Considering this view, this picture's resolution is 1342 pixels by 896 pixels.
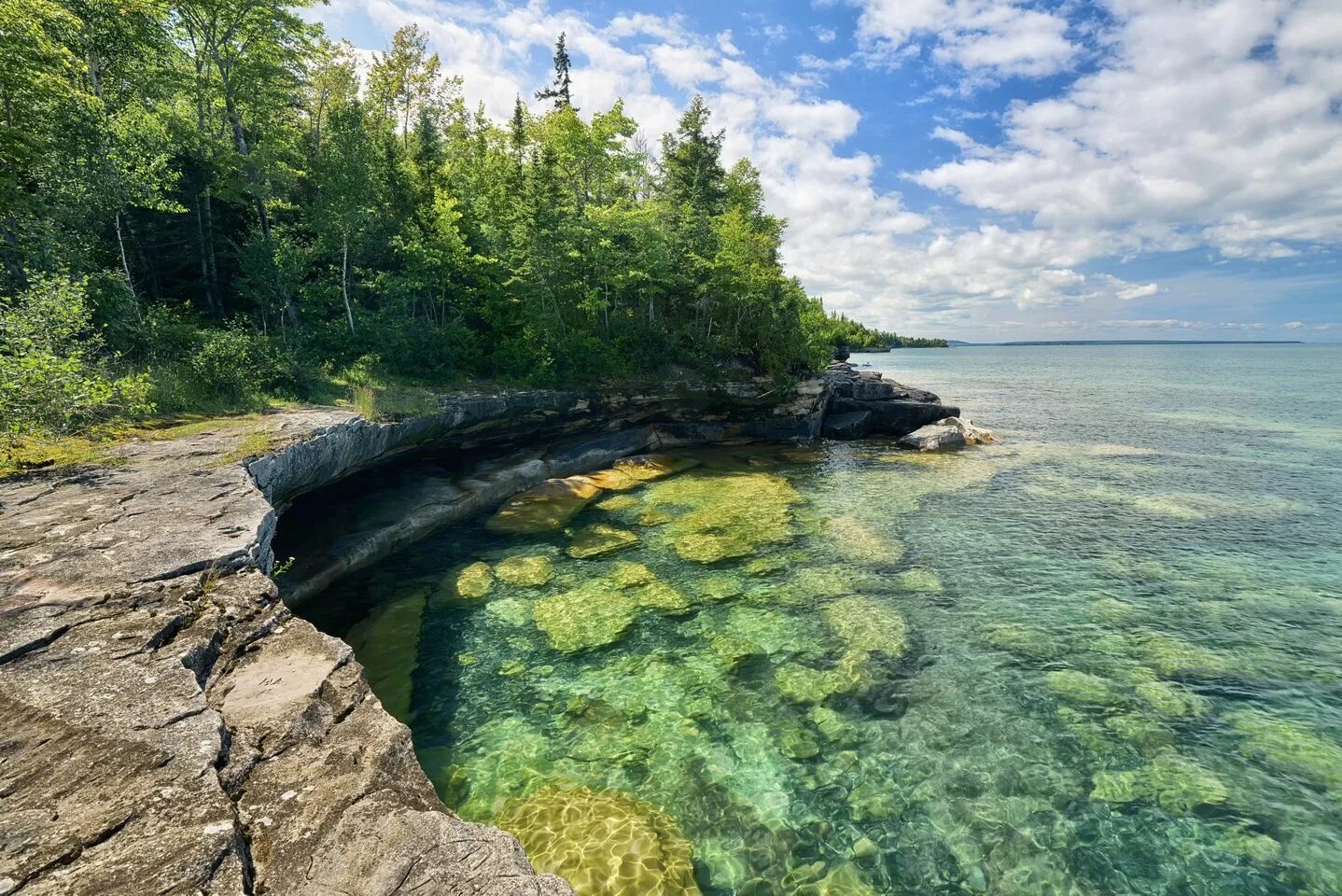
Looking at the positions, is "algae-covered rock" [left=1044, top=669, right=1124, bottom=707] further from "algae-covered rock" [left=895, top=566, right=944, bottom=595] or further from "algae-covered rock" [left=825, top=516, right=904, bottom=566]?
"algae-covered rock" [left=825, top=516, right=904, bottom=566]

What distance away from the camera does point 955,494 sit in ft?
78.4

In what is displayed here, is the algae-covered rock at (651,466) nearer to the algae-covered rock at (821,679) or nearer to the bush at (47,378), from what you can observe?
the algae-covered rock at (821,679)

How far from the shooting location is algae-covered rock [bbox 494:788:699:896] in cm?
706

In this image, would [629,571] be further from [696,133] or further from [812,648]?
[696,133]

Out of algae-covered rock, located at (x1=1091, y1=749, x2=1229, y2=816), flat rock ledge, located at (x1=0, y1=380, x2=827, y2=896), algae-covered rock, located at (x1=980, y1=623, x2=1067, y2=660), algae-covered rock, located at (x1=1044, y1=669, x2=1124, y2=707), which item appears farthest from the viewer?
algae-covered rock, located at (x1=980, y1=623, x2=1067, y2=660)

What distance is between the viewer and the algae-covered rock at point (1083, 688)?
412 inches

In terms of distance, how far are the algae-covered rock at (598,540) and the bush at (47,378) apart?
1140 cm

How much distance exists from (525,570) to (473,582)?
1521mm

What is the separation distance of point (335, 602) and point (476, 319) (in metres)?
20.7

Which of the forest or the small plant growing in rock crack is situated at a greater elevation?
the forest

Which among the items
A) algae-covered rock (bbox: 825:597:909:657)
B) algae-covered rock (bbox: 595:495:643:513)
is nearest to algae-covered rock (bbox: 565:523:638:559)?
algae-covered rock (bbox: 595:495:643:513)

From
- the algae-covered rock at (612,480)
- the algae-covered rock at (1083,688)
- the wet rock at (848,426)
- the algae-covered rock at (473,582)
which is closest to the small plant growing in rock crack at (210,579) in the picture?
the algae-covered rock at (473,582)

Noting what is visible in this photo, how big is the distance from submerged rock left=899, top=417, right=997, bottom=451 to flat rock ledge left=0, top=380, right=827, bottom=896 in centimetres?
3385

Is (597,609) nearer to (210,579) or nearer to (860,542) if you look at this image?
(210,579)
